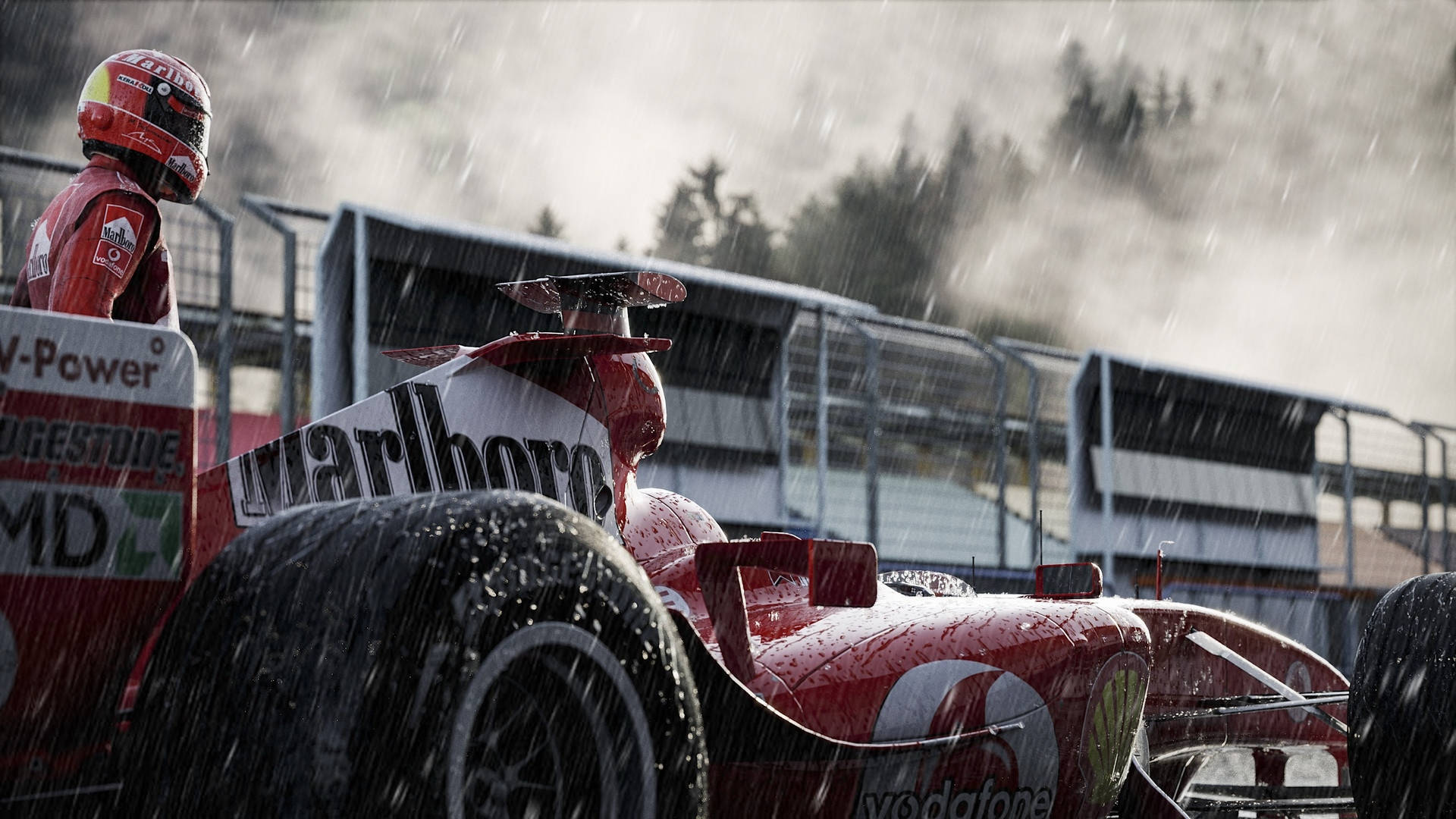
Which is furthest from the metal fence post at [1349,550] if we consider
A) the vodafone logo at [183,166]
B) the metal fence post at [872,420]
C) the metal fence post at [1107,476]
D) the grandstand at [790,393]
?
the vodafone logo at [183,166]

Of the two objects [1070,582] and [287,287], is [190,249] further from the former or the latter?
[1070,582]

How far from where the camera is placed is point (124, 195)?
2352 millimetres

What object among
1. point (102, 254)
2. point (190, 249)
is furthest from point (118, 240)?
point (190, 249)

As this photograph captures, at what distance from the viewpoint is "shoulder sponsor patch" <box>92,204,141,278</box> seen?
2303 millimetres

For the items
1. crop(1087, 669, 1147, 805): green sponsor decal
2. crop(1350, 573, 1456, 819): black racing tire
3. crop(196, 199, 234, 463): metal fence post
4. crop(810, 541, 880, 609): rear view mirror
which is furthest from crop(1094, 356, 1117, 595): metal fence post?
crop(810, 541, 880, 609): rear view mirror

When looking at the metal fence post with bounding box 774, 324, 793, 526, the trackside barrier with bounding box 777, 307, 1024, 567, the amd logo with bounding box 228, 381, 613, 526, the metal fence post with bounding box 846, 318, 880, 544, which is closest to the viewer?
the amd logo with bounding box 228, 381, 613, 526

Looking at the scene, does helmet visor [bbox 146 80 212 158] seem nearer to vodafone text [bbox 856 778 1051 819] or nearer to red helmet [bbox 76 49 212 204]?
red helmet [bbox 76 49 212 204]

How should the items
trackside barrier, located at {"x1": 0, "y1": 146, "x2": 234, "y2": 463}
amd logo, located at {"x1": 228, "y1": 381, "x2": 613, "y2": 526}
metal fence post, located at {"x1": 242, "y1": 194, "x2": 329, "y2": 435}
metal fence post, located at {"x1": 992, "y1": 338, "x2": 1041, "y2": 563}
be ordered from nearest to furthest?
amd logo, located at {"x1": 228, "y1": 381, "x2": 613, "y2": 526}, trackside barrier, located at {"x1": 0, "y1": 146, "x2": 234, "y2": 463}, metal fence post, located at {"x1": 242, "y1": 194, "x2": 329, "y2": 435}, metal fence post, located at {"x1": 992, "y1": 338, "x2": 1041, "y2": 563}

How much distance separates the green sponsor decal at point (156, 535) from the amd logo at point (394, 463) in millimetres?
415

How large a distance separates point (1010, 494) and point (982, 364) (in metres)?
2.20

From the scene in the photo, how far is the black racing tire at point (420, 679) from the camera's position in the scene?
1389mm

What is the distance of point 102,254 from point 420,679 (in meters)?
1.26

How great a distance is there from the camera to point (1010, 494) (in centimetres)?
1592

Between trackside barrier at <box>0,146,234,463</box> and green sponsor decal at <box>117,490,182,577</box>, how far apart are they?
6.69m
